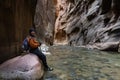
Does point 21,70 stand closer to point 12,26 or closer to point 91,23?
point 12,26

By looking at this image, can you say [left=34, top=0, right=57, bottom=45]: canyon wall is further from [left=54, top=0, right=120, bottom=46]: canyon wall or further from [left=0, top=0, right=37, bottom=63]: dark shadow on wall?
[left=0, top=0, right=37, bottom=63]: dark shadow on wall

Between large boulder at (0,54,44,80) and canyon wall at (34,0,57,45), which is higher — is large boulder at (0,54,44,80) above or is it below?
below

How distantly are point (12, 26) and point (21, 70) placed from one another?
2880 millimetres

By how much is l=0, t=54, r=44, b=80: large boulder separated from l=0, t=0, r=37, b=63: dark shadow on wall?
0.97 metres

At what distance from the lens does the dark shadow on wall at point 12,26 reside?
9.39m

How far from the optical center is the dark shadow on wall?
370 inches

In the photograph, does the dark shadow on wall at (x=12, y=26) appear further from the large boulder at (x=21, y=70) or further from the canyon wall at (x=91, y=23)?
the canyon wall at (x=91, y=23)


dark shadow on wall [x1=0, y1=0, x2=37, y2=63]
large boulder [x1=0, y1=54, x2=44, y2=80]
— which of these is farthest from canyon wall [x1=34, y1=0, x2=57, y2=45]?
large boulder [x1=0, y1=54, x2=44, y2=80]

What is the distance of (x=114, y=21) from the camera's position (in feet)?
87.2

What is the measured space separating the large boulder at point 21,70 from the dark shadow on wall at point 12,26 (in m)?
0.97

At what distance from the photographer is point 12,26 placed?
10406 millimetres

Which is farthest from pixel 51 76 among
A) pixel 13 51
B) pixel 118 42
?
pixel 118 42

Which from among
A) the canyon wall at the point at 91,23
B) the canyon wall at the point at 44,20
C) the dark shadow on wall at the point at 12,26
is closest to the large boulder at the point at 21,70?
the dark shadow on wall at the point at 12,26

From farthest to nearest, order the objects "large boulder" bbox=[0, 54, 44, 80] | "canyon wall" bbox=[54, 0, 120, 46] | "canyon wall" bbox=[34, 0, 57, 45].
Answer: "canyon wall" bbox=[34, 0, 57, 45] < "canyon wall" bbox=[54, 0, 120, 46] < "large boulder" bbox=[0, 54, 44, 80]
